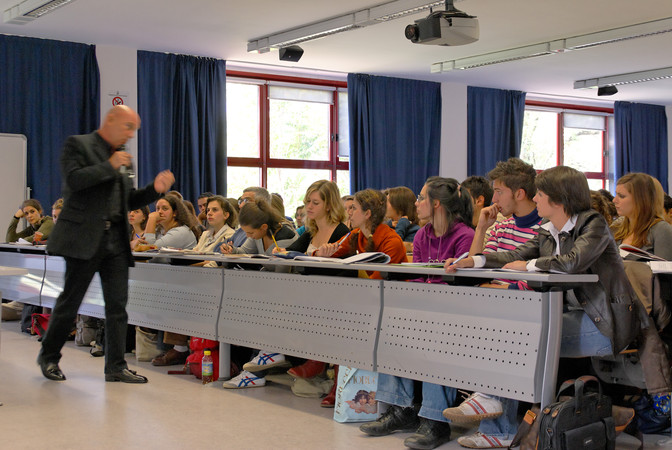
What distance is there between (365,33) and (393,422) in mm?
5934

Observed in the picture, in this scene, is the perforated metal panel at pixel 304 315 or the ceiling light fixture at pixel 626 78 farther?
the ceiling light fixture at pixel 626 78

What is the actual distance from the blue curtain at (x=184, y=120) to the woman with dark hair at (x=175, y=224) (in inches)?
142

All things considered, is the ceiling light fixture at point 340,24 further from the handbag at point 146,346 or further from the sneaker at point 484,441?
the sneaker at point 484,441

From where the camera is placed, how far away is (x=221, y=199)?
5.61 meters

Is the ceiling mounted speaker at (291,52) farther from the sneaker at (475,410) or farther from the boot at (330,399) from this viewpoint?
the sneaker at (475,410)

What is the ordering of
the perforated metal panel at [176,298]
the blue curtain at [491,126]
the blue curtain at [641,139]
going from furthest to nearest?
the blue curtain at [641,139] → the blue curtain at [491,126] → the perforated metal panel at [176,298]

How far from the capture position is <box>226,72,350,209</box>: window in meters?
10.4

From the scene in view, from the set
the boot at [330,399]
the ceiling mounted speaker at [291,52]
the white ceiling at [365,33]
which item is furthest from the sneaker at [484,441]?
the ceiling mounted speaker at [291,52]

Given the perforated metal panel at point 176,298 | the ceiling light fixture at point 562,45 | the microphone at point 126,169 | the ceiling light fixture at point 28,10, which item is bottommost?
the perforated metal panel at point 176,298

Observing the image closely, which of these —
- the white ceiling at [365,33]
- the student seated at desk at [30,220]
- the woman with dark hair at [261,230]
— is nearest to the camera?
the woman with dark hair at [261,230]

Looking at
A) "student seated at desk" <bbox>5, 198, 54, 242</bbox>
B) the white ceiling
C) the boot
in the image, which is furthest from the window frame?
the boot

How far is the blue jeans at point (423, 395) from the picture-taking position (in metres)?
3.13

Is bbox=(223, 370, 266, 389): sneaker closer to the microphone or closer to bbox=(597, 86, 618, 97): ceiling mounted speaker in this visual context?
the microphone

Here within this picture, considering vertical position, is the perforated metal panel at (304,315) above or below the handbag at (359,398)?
above
